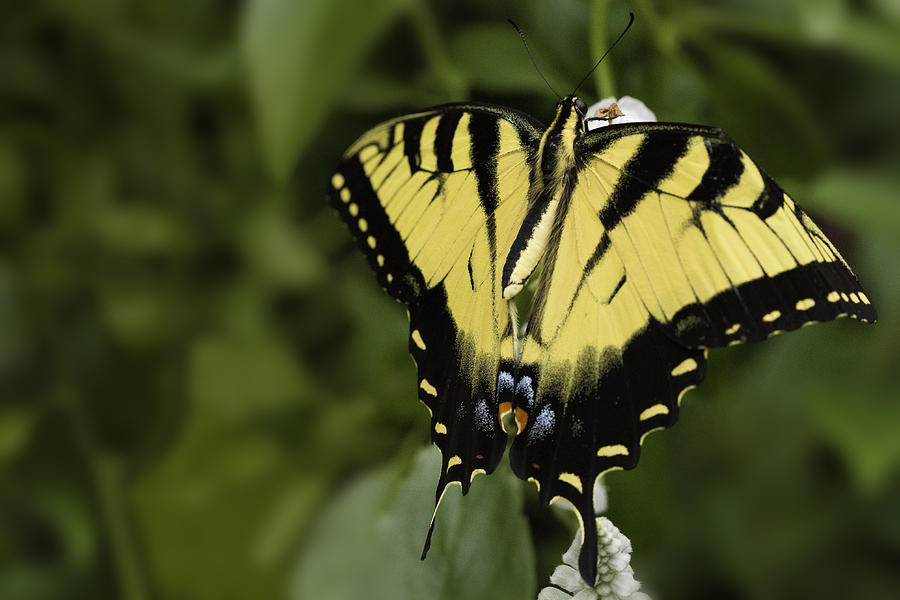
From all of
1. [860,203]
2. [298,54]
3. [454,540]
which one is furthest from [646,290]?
[860,203]

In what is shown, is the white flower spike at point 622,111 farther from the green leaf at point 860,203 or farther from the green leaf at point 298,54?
the green leaf at point 860,203

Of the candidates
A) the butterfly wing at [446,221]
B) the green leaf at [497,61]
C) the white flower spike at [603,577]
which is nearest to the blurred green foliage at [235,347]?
the green leaf at [497,61]

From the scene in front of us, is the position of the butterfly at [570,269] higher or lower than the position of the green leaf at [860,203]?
lower

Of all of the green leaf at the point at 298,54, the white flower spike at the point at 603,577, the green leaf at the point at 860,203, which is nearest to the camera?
the white flower spike at the point at 603,577

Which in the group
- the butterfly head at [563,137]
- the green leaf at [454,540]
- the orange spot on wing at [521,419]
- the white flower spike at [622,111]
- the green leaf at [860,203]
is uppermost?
the green leaf at [860,203]

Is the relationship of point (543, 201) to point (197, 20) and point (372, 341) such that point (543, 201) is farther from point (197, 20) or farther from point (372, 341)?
point (197, 20)

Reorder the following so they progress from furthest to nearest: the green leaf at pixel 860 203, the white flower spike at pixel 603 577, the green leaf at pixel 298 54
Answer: the green leaf at pixel 860 203
the green leaf at pixel 298 54
the white flower spike at pixel 603 577

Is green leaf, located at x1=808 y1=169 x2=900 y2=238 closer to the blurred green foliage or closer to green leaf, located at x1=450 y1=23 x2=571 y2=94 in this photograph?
the blurred green foliage
